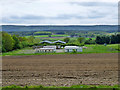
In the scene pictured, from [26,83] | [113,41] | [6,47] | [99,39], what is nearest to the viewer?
[26,83]

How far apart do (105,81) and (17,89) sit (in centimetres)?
440

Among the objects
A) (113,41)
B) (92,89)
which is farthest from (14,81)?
(113,41)

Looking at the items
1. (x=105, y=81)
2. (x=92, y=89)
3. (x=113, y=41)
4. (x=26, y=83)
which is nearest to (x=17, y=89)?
(x=26, y=83)

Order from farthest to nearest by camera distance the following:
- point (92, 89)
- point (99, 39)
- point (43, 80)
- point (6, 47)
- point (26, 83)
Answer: point (99, 39) → point (6, 47) → point (43, 80) → point (26, 83) → point (92, 89)

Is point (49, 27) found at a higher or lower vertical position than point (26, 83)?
higher

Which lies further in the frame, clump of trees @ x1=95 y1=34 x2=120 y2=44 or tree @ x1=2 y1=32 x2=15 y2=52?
clump of trees @ x1=95 y1=34 x2=120 y2=44

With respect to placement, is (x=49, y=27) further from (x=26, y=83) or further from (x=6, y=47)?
(x=26, y=83)

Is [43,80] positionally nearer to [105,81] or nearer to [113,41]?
[105,81]

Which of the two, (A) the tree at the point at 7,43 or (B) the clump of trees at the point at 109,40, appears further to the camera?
(B) the clump of trees at the point at 109,40

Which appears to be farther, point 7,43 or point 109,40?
point 109,40

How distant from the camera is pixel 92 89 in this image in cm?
796

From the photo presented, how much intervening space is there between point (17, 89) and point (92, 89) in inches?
123

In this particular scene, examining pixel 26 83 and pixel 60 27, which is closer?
pixel 26 83

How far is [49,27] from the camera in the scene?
10425 cm
